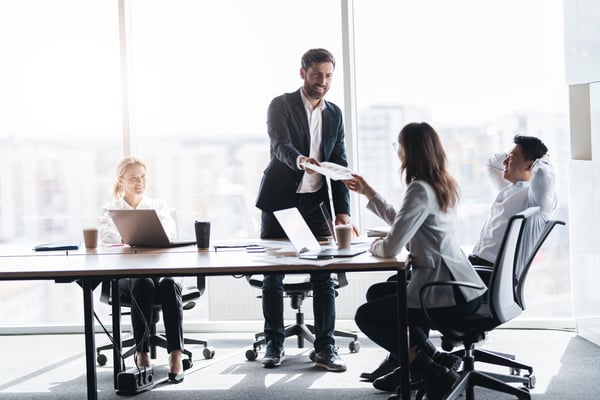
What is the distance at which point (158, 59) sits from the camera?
5.35 m

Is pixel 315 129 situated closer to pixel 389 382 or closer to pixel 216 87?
pixel 216 87

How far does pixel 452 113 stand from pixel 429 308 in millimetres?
2232

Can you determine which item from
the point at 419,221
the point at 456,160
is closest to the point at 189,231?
the point at 456,160

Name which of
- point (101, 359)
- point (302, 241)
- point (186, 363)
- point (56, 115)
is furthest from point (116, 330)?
point (56, 115)

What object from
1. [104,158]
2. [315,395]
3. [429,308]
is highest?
[104,158]

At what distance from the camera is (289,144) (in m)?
4.12

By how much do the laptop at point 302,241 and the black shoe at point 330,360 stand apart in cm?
88

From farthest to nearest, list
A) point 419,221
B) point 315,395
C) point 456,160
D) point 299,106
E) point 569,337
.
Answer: point 456,160 < point 569,337 < point 299,106 < point 315,395 < point 419,221

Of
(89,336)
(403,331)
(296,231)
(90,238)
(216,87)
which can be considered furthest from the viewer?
(216,87)

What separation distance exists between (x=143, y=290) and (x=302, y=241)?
1152mm

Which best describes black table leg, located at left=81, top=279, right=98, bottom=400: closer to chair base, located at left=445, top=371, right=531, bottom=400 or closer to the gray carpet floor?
the gray carpet floor

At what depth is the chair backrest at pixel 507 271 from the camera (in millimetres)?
3061

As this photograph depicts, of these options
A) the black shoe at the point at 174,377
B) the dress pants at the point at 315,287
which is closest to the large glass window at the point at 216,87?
the dress pants at the point at 315,287

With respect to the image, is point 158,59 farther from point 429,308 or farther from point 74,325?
point 429,308
